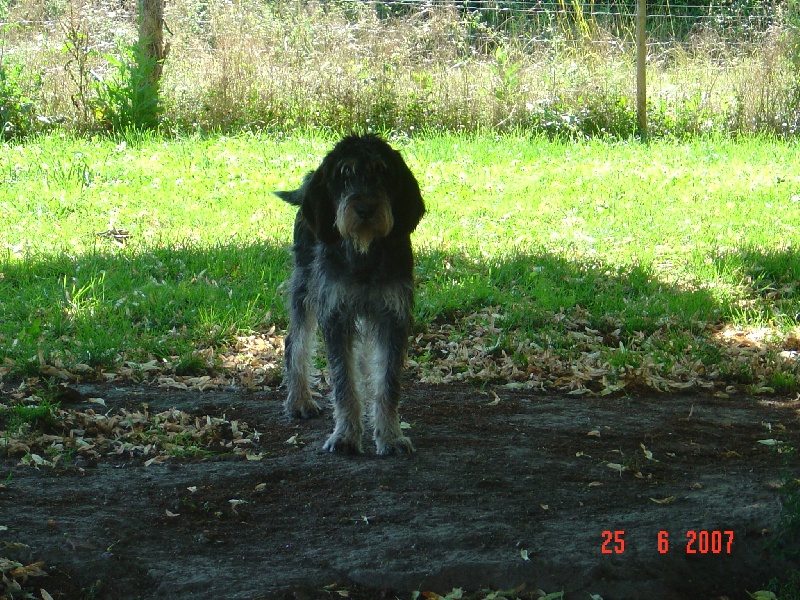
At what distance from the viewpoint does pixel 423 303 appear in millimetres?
7684

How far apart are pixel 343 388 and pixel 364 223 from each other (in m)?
0.97

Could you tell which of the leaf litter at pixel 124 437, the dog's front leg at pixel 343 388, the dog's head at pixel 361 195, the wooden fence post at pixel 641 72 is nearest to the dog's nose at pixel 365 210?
the dog's head at pixel 361 195

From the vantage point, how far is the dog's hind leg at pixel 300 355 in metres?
5.85

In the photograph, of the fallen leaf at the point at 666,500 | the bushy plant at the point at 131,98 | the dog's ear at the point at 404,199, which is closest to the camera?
the fallen leaf at the point at 666,500

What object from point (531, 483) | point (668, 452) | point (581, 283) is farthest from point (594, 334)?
point (531, 483)

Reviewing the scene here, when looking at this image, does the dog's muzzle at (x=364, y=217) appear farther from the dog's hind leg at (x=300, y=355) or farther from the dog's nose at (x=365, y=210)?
the dog's hind leg at (x=300, y=355)

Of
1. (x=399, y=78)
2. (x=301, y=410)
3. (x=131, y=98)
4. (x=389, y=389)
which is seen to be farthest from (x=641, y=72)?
(x=389, y=389)

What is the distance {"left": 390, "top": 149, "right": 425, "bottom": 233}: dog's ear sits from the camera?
4973 mm

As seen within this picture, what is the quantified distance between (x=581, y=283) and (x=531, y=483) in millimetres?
3661

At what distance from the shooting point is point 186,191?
10.4 metres

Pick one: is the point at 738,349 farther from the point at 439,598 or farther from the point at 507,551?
the point at 439,598

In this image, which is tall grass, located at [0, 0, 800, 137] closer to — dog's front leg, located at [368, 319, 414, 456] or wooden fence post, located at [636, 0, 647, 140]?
wooden fence post, located at [636, 0, 647, 140]

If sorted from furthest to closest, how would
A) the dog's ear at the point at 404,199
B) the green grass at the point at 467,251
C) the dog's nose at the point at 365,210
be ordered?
the green grass at the point at 467,251
the dog's ear at the point at 404,199
the dog's nose at the point at 365,210

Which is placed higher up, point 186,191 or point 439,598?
point 186,191
